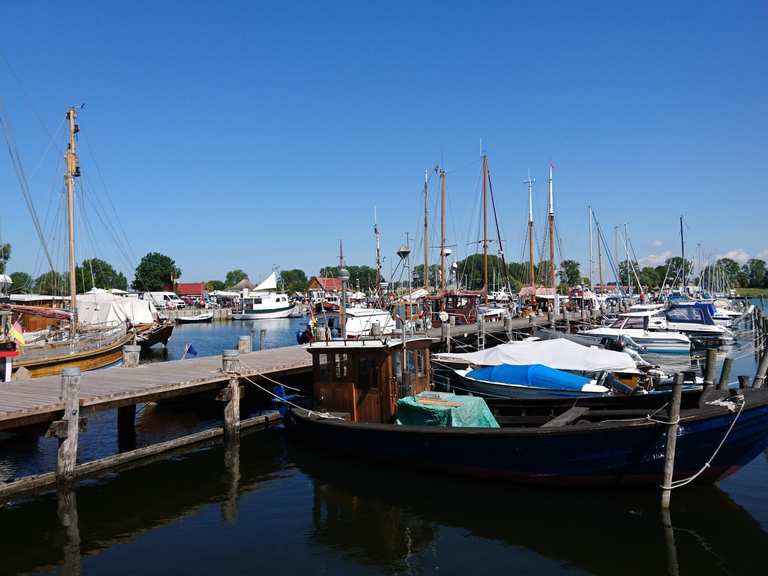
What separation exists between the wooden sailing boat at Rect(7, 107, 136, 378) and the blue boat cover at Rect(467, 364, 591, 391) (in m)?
18.0

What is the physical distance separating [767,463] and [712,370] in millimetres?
2619

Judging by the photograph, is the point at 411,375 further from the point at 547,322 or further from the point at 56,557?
the point at 547,322

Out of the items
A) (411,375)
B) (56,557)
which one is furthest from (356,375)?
(56,557)

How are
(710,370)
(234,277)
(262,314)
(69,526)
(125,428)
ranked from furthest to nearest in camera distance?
(234,277)
(262,314)
(125,428)
(710,370)
(69,526)

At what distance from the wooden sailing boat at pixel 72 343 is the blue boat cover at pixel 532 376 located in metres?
18.0

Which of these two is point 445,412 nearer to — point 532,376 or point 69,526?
point 532,376

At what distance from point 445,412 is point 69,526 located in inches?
299

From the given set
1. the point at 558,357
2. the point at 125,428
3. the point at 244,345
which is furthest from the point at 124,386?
the point at 558,357

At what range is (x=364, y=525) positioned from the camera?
10750 mm

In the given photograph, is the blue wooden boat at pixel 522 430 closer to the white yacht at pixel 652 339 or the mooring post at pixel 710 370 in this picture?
the mooring post at pixel 710 370

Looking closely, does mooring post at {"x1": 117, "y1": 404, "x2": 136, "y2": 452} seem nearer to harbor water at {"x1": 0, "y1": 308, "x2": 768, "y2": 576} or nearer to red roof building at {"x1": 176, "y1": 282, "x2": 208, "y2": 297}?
harbor water at {"x1": 0, "y1": 308, "x2": 768, "y2": 576}

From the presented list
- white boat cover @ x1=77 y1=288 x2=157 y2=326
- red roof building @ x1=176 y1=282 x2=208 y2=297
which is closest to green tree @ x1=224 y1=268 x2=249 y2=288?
red roof building @ x1=176 y1=282 x2=208 y2=297

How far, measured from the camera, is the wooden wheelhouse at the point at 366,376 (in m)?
14.0

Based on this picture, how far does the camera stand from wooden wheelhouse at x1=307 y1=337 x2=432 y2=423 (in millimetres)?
13984
